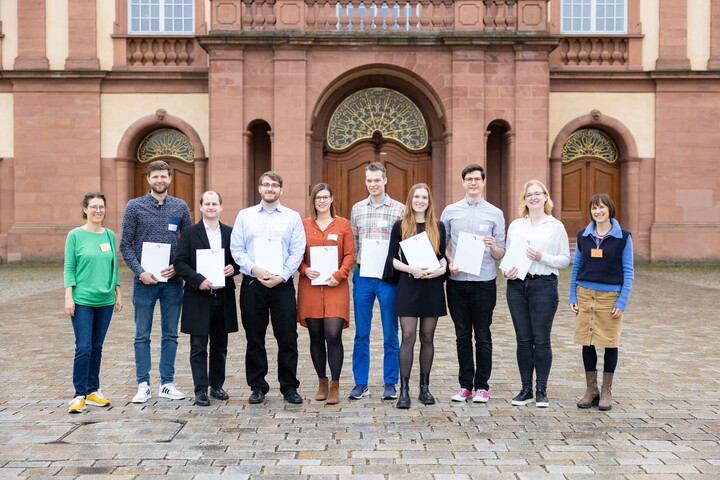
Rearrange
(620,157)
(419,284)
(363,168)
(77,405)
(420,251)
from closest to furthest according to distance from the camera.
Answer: (77,405)
(420,251)
(419,284)
(363,168)
(620,157)

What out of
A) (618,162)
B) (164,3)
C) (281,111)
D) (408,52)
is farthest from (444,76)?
(164,3)

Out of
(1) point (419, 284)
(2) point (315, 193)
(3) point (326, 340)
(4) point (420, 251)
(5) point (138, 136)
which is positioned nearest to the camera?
(4) point (420, 251)

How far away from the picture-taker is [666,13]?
814 inches

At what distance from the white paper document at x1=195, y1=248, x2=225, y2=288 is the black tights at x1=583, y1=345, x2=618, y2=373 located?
9.84 feet

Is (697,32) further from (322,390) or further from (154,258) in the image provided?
(154,258)

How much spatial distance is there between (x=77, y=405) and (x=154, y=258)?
1.28m

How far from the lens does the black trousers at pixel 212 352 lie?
20.1 feet

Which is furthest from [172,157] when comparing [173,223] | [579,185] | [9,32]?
[173,223]

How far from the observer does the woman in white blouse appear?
238 inches

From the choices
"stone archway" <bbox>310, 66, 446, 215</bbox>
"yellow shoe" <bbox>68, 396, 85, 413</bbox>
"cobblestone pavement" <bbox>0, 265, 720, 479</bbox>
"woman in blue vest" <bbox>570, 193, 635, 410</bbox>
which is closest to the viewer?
"cobblestone pavement" <bbox>0, 265, 720, 479</bbox>

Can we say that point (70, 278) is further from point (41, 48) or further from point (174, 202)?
point (41, 48)

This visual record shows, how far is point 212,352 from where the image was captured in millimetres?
6379

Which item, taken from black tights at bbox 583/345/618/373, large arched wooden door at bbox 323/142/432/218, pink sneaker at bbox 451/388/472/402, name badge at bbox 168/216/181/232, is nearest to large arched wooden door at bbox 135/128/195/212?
large arched wooden door at bbox 323/142/432/218

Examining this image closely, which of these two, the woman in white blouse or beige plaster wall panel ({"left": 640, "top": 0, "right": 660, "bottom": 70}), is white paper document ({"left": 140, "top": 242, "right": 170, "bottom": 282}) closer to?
the woman in white blouse
